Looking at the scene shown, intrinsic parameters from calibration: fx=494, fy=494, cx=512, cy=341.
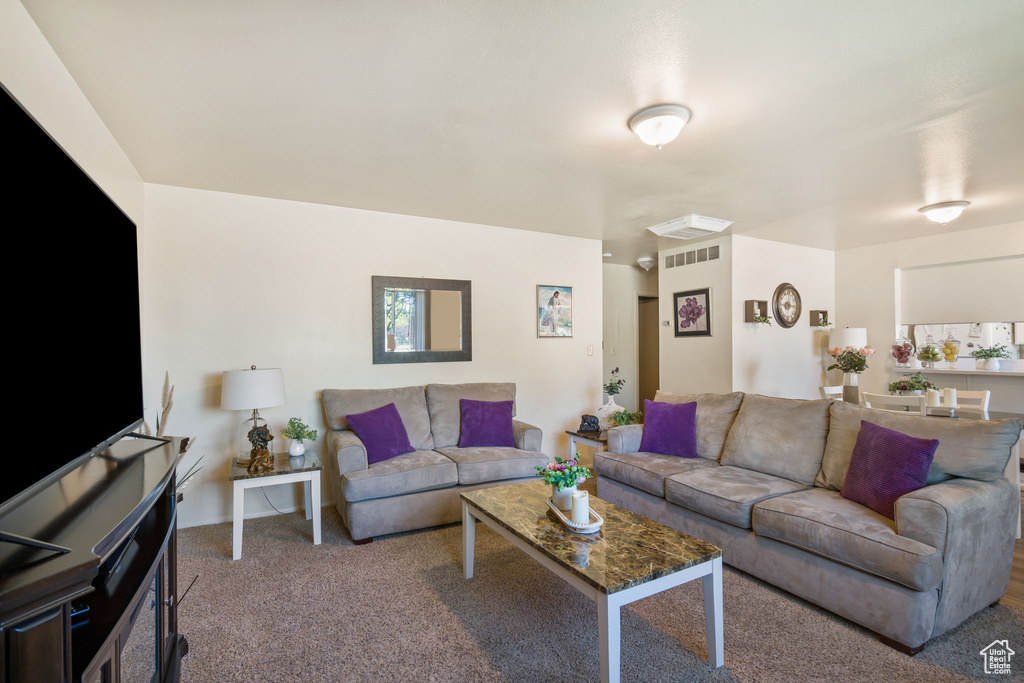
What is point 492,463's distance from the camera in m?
3.45

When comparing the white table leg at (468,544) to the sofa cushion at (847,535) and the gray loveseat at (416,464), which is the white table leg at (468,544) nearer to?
the gray loveseat at (416,464)

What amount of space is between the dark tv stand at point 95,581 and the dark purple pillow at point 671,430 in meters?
2.90

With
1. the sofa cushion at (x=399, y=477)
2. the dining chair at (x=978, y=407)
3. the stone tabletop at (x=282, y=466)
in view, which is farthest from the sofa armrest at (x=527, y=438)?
the dining chair at (x=978, y=407)

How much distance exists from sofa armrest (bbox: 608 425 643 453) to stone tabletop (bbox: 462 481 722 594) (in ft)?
3.78

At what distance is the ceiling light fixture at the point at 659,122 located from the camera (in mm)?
2330

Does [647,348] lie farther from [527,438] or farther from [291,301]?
[291,301]

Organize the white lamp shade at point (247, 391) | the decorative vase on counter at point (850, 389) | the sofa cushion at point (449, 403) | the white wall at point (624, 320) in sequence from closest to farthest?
the white lamp shade at point (247, 391) → the sofa cushion at point (449, 403) → the decorative vase on counter at point (850, 389) → the white wall at point (624, 320)

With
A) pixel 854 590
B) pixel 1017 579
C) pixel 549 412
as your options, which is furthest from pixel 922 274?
pixel 854 590

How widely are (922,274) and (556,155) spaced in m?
4.97

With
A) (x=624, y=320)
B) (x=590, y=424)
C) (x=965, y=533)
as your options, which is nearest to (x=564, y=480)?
(x=965, y=533)

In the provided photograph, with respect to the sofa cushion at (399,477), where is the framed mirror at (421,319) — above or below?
above

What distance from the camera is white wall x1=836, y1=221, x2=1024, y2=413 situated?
15.7 ft

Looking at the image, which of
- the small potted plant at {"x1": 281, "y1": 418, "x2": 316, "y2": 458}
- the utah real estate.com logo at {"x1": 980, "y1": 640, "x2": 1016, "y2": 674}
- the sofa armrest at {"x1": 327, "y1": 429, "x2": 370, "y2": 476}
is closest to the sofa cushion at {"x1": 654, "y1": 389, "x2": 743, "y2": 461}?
the utah real estate.com logo at {"x1": 980, "y1": 640, "x2": 1016, "y2": 674}

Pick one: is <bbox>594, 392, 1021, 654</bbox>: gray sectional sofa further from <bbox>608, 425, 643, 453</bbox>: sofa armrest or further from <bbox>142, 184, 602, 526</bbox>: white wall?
<bbox>142, 184, 602, 526</bbox>: white wall
